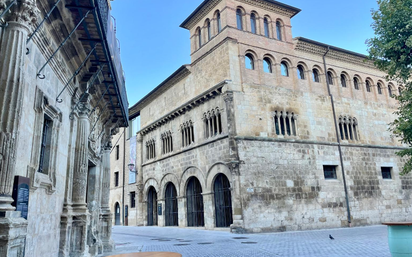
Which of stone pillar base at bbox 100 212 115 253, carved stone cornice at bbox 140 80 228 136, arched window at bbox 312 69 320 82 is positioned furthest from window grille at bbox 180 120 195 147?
stone pillar base at bbox 100 212 115 253

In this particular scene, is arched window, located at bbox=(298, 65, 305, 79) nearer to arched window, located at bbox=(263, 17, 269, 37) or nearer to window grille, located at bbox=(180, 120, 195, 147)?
arched window, located at bbox=(263, 17, 269, 37)

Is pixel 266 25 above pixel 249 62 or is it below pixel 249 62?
above

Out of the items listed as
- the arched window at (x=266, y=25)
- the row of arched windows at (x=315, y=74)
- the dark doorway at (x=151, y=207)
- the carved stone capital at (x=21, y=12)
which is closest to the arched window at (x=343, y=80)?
the row of arched windows at (x=315, y=74)

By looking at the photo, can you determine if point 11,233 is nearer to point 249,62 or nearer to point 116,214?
point 249,62

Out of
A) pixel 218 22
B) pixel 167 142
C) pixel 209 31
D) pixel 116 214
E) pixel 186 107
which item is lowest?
pixel 116 214

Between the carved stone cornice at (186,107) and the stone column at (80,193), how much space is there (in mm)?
10412

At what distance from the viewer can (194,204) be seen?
67.2 ft

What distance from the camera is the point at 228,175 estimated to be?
17.1 metres

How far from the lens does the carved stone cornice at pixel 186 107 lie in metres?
18.6

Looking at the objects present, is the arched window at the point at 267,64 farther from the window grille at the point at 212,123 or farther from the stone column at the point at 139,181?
the stone column at the point at 139,181

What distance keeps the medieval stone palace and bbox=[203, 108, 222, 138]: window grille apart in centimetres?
7

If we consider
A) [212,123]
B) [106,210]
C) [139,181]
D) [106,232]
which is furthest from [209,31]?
[106,232]

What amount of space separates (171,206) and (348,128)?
46.1ft

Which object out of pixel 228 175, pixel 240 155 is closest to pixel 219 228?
pixel 228 175
